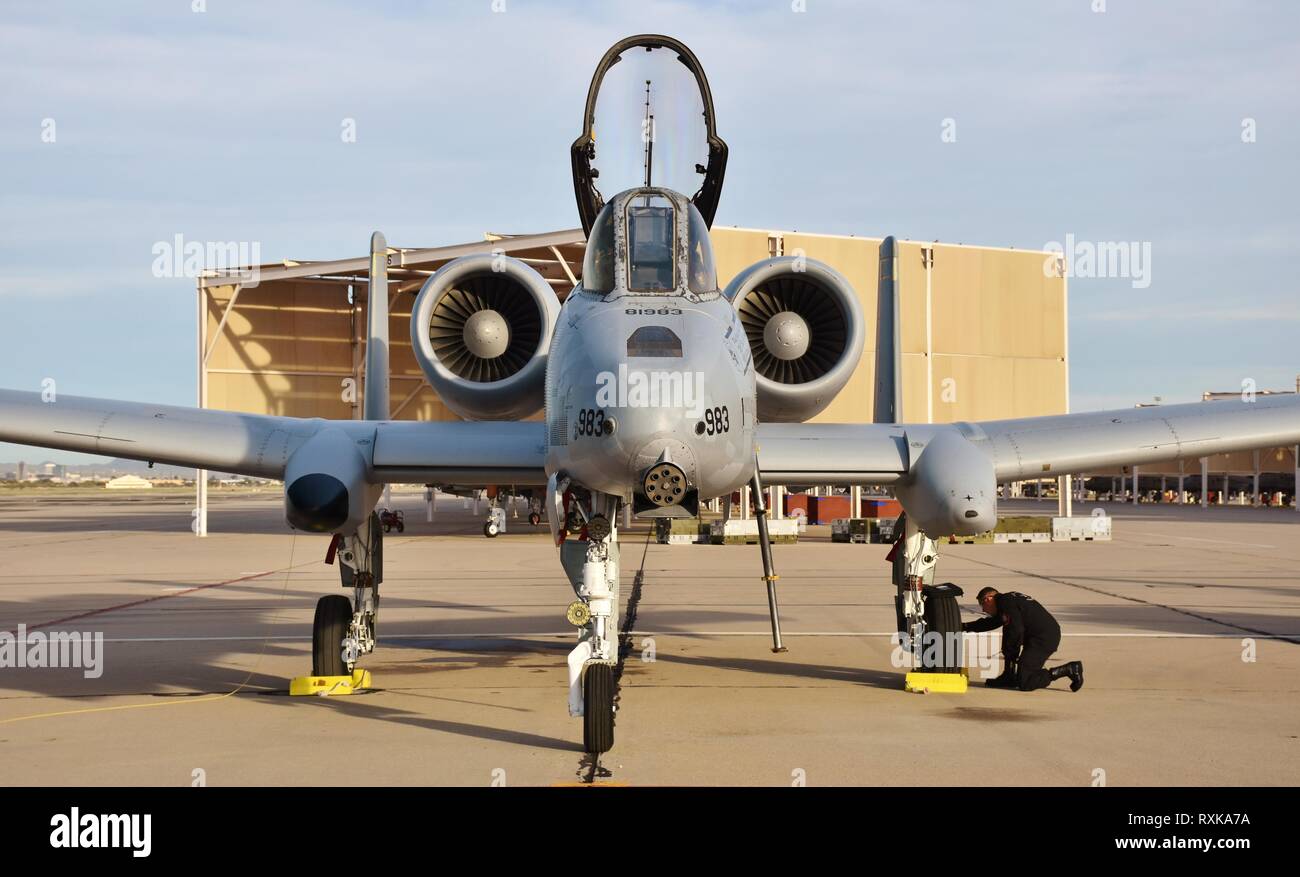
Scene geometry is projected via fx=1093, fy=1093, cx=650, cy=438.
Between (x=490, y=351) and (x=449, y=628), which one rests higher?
(x=490, y=351)

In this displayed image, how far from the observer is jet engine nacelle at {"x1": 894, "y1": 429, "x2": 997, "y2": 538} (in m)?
9.23

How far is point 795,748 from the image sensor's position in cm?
738

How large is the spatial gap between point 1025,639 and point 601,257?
544cm

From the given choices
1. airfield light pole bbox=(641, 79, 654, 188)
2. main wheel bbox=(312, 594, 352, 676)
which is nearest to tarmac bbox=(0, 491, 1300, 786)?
main wheel bbox=(312, 594, 352, 676)

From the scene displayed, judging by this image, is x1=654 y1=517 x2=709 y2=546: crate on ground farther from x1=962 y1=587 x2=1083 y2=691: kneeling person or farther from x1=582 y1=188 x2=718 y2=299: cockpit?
x1=582 y1=188 x2=718 y2=299: cockpit

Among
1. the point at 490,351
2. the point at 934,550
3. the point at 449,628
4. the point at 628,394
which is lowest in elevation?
the point at 449,628

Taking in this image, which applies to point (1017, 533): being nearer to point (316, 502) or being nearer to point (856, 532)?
point (856, 532)

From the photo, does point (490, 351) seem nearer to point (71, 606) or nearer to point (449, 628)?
point (449, 628)

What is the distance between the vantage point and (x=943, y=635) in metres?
A: 10.1

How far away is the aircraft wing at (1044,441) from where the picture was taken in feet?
32.7

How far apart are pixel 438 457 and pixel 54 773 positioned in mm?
3981

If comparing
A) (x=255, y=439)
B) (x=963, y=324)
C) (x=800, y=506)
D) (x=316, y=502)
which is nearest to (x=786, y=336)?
(x=316, y=502)

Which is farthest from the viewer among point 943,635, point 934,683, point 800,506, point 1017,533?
point 800,506
